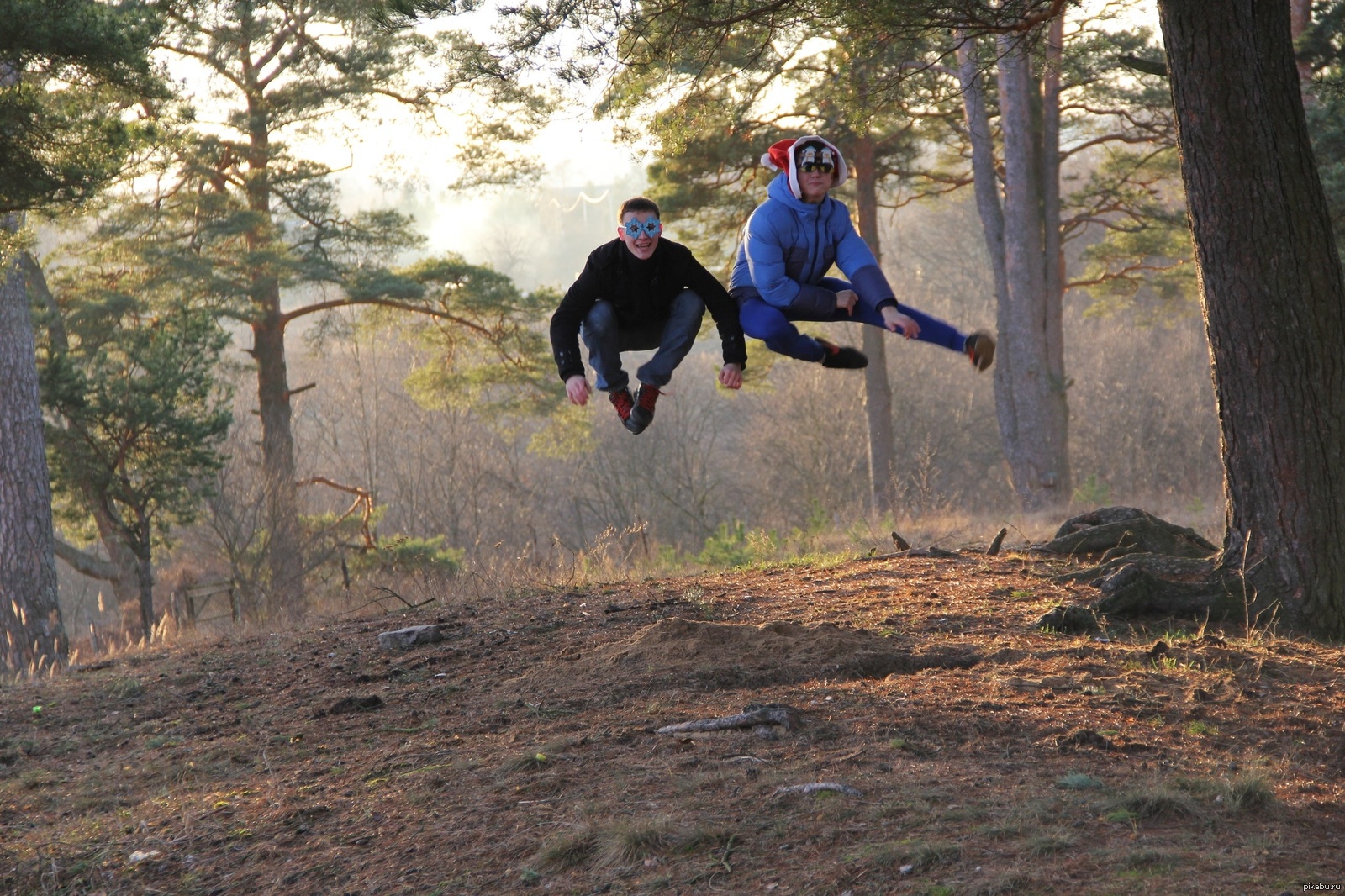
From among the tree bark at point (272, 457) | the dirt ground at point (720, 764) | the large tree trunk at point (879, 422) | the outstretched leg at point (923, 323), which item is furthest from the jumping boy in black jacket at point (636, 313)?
the large tree trunk at point (879, 422)

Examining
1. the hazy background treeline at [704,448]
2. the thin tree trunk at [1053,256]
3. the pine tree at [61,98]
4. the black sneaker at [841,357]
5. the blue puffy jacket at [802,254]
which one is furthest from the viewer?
the hazy background treeline at [704,448]

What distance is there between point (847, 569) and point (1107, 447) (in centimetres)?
2547

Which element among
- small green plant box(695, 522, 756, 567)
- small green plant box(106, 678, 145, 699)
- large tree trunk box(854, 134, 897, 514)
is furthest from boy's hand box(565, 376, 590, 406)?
large tree trunk box(854, 134, 897, 514)

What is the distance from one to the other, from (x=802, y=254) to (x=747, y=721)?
2261 mm

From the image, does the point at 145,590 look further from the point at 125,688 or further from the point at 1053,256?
the point at 1053,256

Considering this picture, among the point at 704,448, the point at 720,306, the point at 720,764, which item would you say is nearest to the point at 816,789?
the point at 720,764

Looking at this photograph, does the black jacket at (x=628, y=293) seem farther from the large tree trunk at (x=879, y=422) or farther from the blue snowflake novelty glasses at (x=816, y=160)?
the large tree trunk at (x=879, y=422)

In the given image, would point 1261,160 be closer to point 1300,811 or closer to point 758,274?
point 758,274

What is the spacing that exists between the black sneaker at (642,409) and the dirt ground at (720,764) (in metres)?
1.21

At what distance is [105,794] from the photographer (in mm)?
5207

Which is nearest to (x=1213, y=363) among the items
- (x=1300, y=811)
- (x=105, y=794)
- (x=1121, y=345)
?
(x=1300, y=811)

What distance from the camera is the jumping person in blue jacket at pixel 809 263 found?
578 cm

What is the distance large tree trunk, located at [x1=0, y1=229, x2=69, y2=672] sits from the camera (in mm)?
13305

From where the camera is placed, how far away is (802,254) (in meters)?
5.91
